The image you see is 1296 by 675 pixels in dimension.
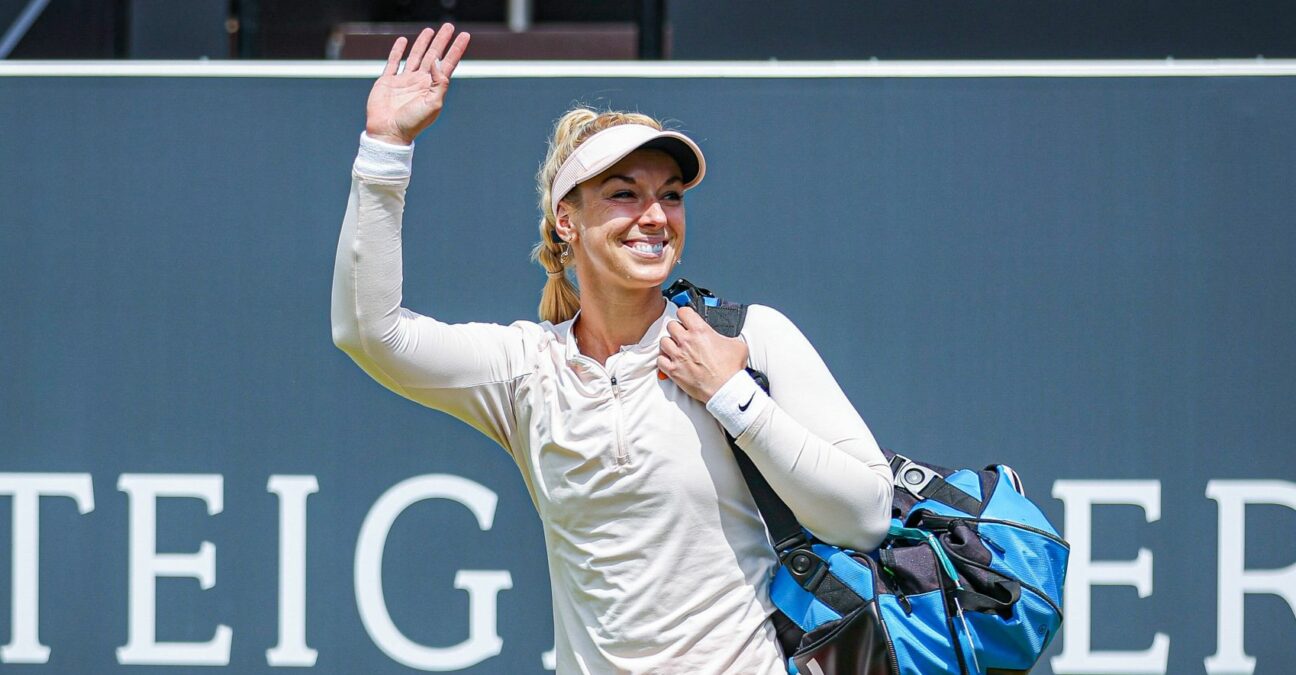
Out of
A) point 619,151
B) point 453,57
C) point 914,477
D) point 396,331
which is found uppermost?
point 453,57

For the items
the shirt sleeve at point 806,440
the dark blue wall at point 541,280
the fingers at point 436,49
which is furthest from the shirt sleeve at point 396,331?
the dark blue wall at point 541,280

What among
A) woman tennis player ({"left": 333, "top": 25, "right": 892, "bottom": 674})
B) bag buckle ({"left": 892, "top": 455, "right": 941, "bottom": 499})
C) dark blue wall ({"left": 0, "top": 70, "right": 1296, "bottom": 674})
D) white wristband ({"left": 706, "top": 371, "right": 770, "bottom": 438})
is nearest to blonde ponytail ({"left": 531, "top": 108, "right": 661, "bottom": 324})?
woman tennis player ({"left": 333, "top": 25, "right": 892, "bottom": 674})

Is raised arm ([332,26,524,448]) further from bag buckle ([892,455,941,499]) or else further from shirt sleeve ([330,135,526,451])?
bag buckle ([892,455,941,499])

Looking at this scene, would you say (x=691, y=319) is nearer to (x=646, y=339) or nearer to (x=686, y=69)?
(x=646, y=339)

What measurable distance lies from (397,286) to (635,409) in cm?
35

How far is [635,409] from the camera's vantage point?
1.75 meters

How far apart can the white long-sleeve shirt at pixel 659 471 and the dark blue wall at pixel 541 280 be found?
1.54 metres

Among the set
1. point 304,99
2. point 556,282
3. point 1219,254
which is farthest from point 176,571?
point 1219,254

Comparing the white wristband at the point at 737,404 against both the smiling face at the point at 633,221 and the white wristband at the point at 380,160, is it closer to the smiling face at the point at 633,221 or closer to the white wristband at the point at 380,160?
the smiling face at the point at 633,221

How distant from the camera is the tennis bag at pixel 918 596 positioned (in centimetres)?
172

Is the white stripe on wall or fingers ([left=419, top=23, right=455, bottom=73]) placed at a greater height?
the white stripe on wall

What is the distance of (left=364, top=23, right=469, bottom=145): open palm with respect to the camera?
5.52ft

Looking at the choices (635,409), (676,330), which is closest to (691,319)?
(676,330)

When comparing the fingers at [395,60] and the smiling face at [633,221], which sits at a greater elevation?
the fingers at [395,60]
